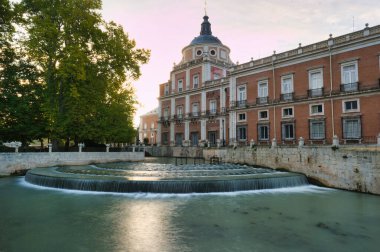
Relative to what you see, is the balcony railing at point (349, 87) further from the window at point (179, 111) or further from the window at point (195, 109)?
the window at point (179, 111)

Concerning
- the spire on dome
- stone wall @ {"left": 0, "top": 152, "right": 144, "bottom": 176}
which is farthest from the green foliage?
the spire on dome

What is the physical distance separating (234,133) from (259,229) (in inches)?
991

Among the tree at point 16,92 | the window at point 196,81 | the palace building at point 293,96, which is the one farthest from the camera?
the window at point 196,81

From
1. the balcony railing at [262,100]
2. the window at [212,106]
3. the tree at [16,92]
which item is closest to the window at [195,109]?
the window at [212,106]

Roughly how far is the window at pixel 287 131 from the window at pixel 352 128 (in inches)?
193

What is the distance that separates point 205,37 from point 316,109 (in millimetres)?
24603

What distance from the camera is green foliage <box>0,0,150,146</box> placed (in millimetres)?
20656

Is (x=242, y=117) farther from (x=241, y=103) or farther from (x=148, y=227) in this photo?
(x=148, y=227)

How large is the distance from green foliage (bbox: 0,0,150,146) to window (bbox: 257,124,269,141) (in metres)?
15.0

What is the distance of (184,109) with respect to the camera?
4338cm

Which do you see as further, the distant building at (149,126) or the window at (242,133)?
the distant building at (149,126)

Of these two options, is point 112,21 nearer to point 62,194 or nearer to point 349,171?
point 62,194

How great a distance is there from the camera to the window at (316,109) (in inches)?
1001

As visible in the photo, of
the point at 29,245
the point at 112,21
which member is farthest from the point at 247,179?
the point at 112,21
